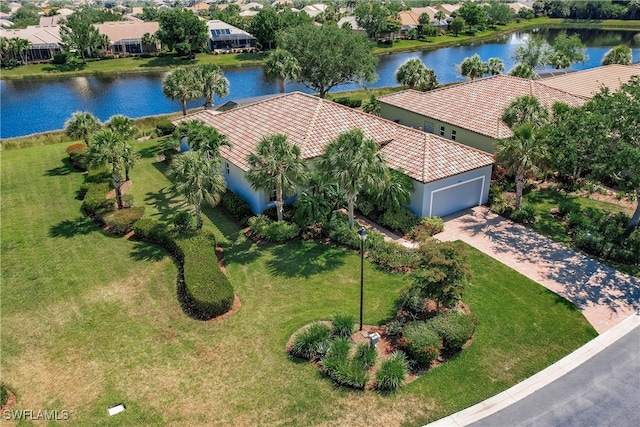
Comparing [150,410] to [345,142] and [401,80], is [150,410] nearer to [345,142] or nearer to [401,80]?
[345,142]

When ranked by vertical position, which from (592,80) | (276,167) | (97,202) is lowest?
(97,202)

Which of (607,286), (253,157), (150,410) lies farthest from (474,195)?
(150,410)

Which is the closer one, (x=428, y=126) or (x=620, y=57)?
(x=428, y=126)

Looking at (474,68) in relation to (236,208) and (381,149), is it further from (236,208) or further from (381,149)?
(236,208)

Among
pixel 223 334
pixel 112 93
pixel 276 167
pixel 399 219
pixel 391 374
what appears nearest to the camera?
pixel 391 374

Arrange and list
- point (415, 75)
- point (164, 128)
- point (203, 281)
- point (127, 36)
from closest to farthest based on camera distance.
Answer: point (203, 281) < point (164, 128) < point (415, 75) < point (127, 36)

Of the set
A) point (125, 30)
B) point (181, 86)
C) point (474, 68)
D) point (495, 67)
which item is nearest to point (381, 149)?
point (181, 86)

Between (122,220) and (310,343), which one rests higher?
(122,220)

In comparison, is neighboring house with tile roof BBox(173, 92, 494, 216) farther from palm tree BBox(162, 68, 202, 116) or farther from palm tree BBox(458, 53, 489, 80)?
palm tree BBox(458, 53, 489, 80)
